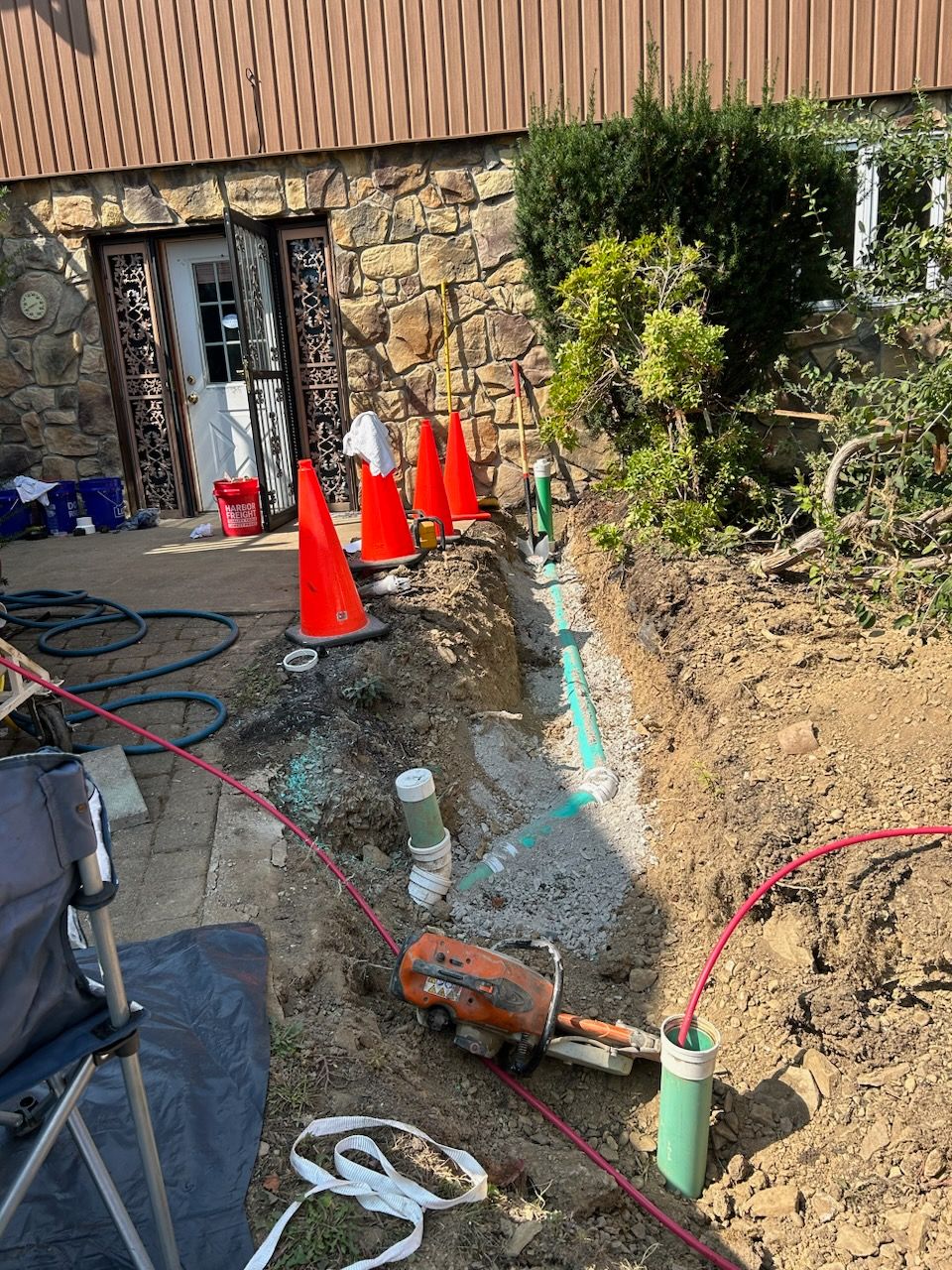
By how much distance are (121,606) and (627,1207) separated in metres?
4.28

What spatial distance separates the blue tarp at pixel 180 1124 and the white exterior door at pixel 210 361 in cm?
661

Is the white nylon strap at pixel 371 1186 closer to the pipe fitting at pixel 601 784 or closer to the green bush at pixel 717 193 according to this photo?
the pipe fitting at pixel 601 784

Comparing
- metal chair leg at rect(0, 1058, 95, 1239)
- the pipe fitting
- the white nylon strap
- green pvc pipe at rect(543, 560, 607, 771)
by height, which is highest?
metal chair leg at rect(0, 1058, 95, 1239)

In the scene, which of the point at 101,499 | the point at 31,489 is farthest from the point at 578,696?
the point at 31,489

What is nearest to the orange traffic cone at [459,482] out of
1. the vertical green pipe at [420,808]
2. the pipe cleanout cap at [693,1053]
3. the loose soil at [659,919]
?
the loose soil at [659,919]

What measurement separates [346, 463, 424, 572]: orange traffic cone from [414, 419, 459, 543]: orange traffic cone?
107cm

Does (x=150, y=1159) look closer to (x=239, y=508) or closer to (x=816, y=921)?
Result: (x=816, y=921)

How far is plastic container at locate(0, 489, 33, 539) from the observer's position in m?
8.38

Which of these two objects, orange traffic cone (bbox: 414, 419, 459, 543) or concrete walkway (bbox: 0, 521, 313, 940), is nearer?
concrete walkway (bbox: 0, 521, 313, 940)

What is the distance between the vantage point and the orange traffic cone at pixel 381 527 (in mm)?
5789

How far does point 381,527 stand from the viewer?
230 inches

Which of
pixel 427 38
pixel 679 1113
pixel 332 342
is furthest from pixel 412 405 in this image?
pixel 679 1113

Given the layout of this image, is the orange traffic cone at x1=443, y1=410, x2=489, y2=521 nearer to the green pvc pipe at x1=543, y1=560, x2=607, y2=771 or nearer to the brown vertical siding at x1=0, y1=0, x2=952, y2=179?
the green pvc pipe at x1=543, y1=560, x2=607, y2=771

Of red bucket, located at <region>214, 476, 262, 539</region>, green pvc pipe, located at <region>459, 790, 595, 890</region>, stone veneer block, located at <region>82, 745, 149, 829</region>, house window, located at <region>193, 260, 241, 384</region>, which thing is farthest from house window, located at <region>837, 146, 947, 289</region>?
house window, located at <region>193, 260, 241, 384</region>
